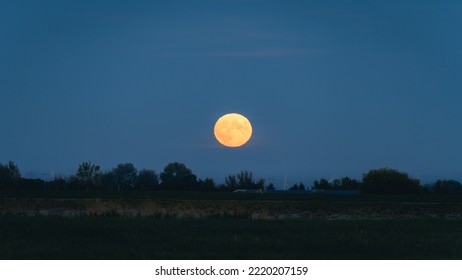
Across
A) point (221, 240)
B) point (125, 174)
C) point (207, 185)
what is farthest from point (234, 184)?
point (221, 240)

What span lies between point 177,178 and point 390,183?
36.4 meters

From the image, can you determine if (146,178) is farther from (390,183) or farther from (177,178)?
(390,183)

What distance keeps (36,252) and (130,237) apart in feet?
13.8

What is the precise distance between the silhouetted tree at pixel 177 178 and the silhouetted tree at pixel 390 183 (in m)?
26.9

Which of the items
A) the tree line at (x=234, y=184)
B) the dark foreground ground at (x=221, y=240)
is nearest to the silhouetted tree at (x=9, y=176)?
the tree line at (x=234, y=184)

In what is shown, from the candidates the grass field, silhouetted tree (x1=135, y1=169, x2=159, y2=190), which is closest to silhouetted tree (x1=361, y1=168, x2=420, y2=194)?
silhouetted tree (x1=135, y1=169, x2=159, y2=190)

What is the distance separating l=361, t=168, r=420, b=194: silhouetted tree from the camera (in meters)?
111

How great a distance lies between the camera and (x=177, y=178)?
130 m

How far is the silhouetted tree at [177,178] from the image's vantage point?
12184 cm

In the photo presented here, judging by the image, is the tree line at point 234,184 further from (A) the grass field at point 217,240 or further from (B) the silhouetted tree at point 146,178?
(A) the grass field at point 217,240

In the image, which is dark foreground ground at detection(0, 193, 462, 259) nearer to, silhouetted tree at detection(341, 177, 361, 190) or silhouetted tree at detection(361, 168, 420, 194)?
silhouetted tree at detection(361, 168, 420, 194)

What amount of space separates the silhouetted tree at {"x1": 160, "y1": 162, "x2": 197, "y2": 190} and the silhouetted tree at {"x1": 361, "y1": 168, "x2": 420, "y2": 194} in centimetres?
2690

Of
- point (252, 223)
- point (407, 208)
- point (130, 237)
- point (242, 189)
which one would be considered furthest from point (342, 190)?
point (130, 237)
